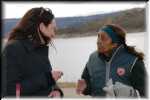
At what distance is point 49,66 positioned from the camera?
4.01 feet

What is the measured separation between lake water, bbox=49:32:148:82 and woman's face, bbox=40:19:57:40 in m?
0.05

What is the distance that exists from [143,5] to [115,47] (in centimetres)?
25

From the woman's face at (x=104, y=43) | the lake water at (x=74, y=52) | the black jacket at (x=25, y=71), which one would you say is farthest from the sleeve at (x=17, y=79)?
the woman's face at (x=104, y=43)

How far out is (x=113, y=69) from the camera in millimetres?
1236

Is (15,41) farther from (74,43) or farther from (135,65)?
(135,65)

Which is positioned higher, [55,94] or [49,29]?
[49,29]

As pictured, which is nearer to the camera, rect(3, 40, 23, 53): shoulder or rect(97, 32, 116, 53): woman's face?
rect(3, 40, 23, 53): shoulder

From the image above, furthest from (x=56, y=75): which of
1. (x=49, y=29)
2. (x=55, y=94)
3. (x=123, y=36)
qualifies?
(x=123, y=36)

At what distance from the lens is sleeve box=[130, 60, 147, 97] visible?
1.22m

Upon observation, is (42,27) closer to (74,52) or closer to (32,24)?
(32,24)

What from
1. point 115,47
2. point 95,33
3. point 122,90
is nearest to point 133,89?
point 122,90

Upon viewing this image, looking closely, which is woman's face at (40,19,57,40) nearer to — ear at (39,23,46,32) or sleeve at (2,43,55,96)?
ear at (39,23,46,32)

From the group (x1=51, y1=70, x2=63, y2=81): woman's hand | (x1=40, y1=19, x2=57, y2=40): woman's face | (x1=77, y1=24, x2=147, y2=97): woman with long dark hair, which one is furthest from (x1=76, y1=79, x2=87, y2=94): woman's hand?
(x1=40, y1=19, x2=57, y2=40): woman's face

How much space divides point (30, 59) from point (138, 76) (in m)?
0.45
